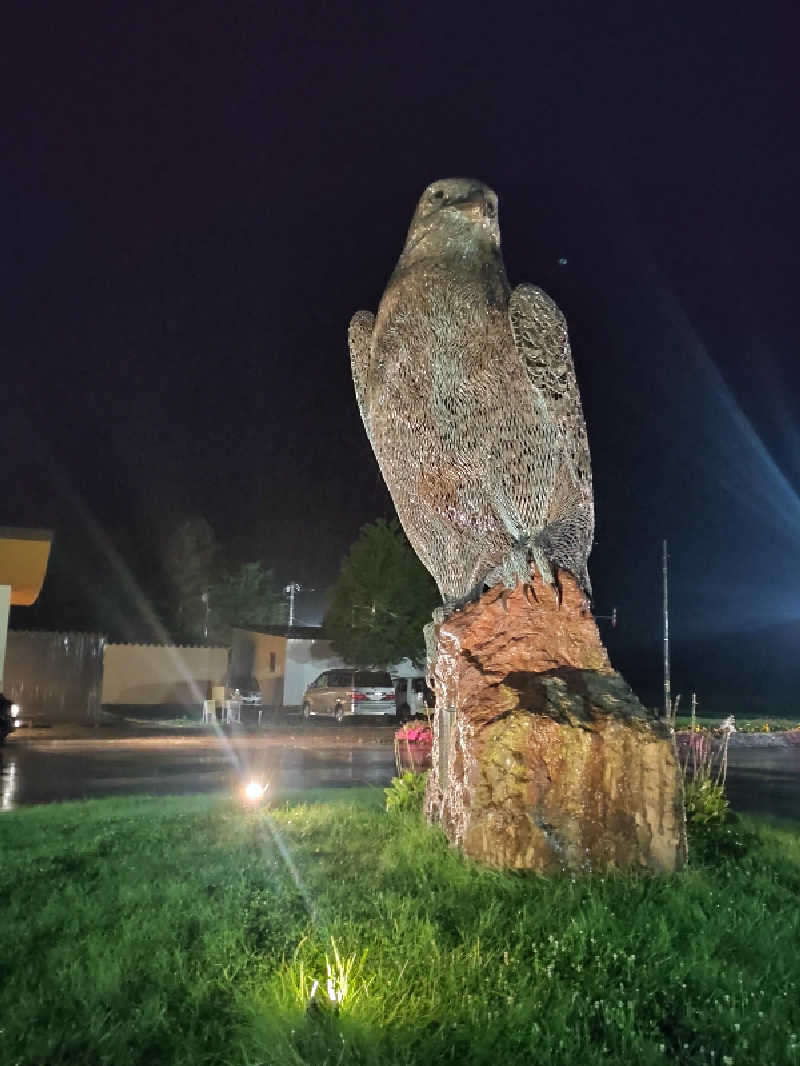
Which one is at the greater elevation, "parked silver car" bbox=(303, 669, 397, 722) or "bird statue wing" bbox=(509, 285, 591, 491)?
"bird statue wing" bbox=(509, 285, 591, 491)

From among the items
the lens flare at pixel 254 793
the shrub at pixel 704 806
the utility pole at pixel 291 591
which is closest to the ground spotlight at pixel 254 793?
the lens flare at pixel 254 793

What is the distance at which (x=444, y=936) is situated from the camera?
401 cm

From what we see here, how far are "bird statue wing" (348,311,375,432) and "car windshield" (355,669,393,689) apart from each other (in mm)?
16562

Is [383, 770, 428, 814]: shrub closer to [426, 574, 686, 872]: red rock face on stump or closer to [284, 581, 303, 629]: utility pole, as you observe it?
[426, 574, 686, 872]: red rock face on stump

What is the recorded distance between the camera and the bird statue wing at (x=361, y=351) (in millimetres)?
6668

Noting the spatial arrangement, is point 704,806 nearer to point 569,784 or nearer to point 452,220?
point 569,784

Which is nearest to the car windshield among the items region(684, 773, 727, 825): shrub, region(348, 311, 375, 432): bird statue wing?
region(684, 773, 727, 825): shrub

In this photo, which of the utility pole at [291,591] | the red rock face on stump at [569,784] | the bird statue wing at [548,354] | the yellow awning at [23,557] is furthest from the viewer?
the utility pole at [291,591]

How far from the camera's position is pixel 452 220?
6.11m

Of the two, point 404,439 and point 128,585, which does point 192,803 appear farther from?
point 128,585

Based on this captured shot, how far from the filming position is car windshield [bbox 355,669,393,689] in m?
22.6

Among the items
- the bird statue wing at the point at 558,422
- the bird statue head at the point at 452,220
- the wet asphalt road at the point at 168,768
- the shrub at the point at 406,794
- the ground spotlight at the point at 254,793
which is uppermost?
the bird statue head at the point at 452,220

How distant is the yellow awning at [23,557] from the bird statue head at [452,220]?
1085cm

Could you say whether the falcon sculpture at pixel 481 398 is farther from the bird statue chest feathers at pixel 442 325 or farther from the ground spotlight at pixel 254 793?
the ground spotlight at pixel 254 793
